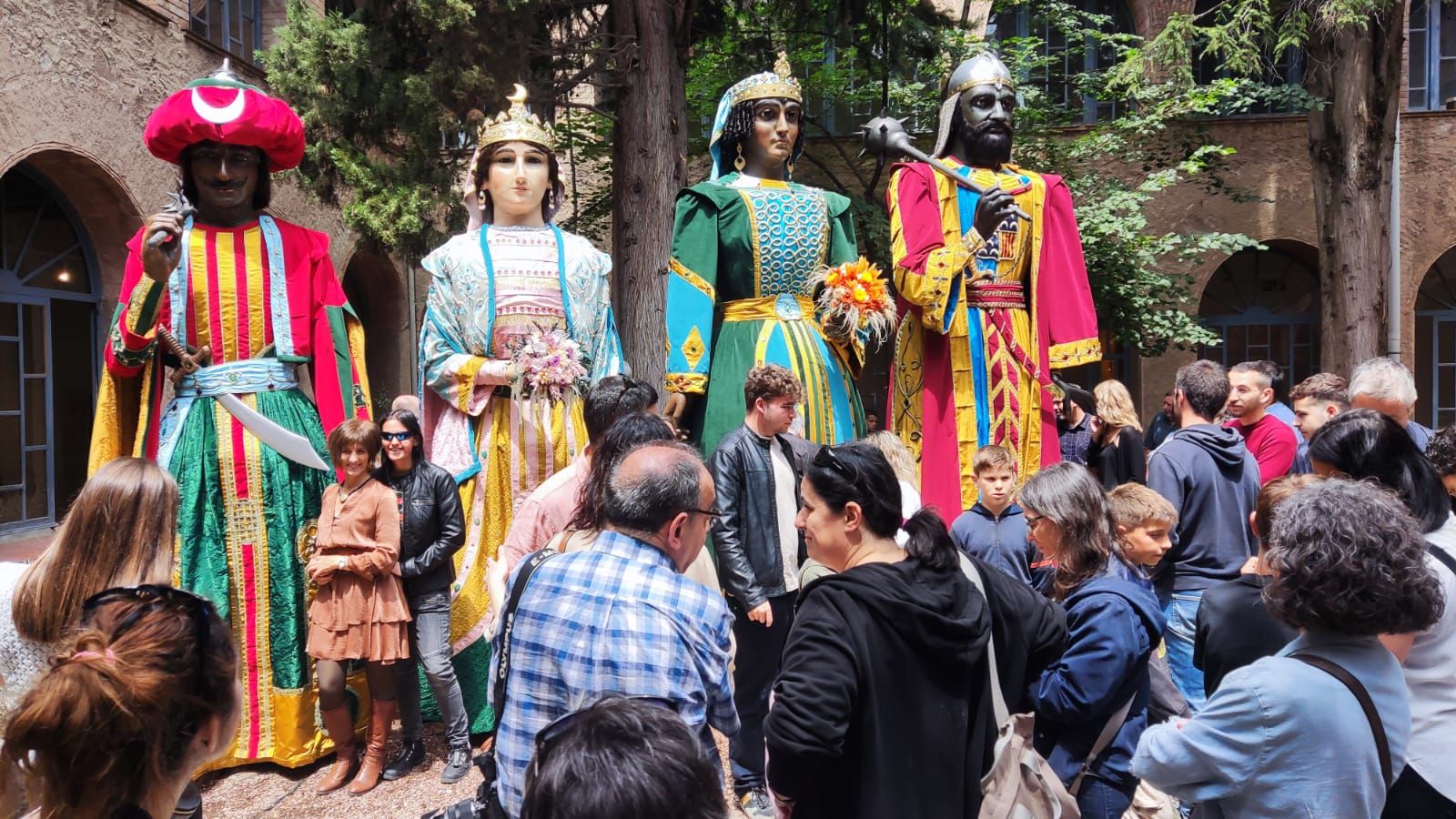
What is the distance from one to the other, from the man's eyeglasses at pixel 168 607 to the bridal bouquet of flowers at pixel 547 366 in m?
A: 2.51

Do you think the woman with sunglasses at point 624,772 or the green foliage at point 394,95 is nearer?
the woman with sunglasses at point 624,772

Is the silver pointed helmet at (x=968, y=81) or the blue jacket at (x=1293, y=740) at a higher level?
the silver pointed helmet at (x=968, y=81)

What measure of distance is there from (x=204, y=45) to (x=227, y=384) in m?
7.97

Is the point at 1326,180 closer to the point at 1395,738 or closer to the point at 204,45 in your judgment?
Result: the point at 1395,738

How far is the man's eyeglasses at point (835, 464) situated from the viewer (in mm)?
2129

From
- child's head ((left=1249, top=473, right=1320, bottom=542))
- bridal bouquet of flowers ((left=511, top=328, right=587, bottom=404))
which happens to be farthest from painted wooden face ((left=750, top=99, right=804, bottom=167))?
child's head ((left=1249, top=473, right=1320, bottom=542))

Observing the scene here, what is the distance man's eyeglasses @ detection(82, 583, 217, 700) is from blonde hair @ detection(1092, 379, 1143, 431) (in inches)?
197

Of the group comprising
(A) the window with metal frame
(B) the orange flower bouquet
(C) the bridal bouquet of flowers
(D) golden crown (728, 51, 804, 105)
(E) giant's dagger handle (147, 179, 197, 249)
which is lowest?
(C) the bridal bouquet of flowers

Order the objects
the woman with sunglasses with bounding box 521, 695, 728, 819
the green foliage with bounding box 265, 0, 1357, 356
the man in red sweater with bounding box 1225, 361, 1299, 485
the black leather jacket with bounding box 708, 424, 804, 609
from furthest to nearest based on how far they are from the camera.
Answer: the green foliage with bounding box 265, 0, 1357, 356, the man in red sweater with bounding box 1225, 361, 1299, 485, the black leather jacket with bounding box 708, 424, 804, 609, the woman with sunglasses with bounding box 521, 695, 728, 819

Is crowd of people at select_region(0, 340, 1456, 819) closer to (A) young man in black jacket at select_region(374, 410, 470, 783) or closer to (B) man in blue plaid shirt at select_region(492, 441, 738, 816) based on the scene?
(B) man in blue plaid shirt at select_region(492, 441, 738, 816)

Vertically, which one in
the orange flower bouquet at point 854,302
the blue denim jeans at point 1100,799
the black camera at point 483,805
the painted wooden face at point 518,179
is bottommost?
the blue denim jeans at point 1100,799

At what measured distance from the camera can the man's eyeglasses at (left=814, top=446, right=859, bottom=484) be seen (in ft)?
6.98

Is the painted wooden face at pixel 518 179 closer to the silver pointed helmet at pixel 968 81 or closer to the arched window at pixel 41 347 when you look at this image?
the silver pointed helmet at pixel 968 81

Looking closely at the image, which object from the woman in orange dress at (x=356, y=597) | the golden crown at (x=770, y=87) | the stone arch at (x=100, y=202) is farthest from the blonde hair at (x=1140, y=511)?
the stone arch at (x=100, y=202)
